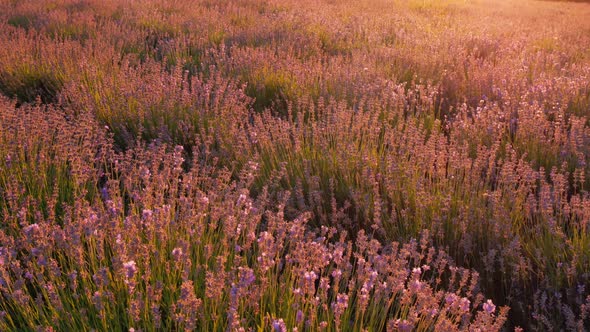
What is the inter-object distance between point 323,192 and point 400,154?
1.61ft

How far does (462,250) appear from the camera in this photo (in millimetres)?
2439

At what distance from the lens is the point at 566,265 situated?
2051 millimetres

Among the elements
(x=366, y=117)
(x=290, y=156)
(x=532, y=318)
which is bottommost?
(x=532, y=318)

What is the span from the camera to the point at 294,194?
2.82 metres

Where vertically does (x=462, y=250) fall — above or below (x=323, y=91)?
below

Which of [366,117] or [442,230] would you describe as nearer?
[442,230]

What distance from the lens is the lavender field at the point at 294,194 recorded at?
1642 mm

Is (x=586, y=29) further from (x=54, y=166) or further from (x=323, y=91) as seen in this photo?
(x=54, y=166)

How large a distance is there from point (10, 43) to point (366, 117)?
4.07m

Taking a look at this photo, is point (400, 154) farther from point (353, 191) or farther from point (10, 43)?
point (10, 43)

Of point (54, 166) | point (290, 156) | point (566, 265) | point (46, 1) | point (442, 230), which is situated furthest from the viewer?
point (46, 1)

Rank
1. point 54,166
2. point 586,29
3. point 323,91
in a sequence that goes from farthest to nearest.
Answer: point 586,29
point 323,91
point 54,166

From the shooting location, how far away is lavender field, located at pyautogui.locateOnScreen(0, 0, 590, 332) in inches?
64.6

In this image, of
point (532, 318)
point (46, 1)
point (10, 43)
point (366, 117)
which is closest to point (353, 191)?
point (366, 117)
